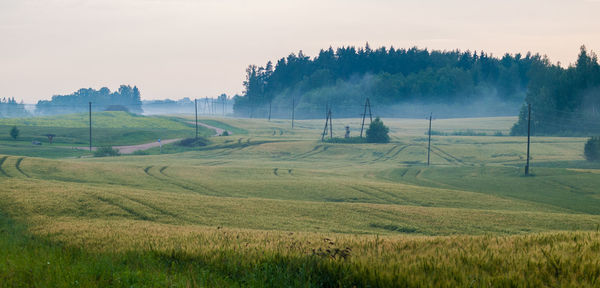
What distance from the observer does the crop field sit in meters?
7.04


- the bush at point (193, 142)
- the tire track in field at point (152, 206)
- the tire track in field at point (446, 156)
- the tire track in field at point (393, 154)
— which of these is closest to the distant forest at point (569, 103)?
the tire track in field at point (446, 156)

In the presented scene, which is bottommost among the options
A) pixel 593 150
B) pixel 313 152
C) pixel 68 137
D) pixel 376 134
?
pixel 68 137

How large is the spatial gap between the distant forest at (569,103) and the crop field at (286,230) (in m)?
69.8

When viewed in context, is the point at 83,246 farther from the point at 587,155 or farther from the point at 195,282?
the point at 587,155

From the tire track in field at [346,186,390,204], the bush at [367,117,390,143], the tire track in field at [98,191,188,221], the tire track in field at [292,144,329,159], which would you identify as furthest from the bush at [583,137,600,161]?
the tire track in field at [98,191,188,221]

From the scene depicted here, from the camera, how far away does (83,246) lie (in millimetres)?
9422

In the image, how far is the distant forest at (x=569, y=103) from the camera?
4178 inches

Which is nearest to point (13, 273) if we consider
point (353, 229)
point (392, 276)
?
point (392, 276)

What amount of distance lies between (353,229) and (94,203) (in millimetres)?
8803

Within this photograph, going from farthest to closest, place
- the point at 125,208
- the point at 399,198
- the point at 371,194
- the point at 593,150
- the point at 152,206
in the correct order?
the point at 593,150
the point at 371,194
the point at 399,198
the point at 152,206
the point at 125,208

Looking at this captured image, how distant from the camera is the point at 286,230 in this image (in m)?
15.4

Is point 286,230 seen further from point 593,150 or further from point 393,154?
point 593,150

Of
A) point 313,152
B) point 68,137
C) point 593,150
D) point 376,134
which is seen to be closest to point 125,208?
point 313,152

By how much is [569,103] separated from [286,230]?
114010 millimetres
